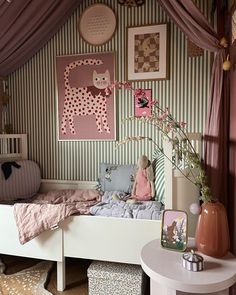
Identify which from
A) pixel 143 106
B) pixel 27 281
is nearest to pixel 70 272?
pixel 27 281

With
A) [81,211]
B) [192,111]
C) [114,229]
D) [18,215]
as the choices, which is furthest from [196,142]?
[18,215]

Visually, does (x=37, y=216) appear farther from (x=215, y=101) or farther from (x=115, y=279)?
(x=215, y=101)

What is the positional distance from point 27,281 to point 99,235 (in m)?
0.73

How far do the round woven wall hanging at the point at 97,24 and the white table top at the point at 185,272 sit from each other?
7.12ft

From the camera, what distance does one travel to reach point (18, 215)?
2.01 m

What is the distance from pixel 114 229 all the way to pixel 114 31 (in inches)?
75.4

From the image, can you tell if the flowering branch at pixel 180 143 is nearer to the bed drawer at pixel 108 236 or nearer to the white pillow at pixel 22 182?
the bed drawer at pixel 108 236

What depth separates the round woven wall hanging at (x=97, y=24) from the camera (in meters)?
2.77

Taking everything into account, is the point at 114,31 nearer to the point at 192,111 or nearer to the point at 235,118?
the point at 192,111

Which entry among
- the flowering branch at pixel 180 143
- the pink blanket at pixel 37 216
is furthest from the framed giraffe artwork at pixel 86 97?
the flowering branch at pixel 180 143

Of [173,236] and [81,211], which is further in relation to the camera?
[81,211]

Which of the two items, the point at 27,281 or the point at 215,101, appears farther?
the point at 27,281

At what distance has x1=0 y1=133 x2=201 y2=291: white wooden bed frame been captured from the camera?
1.79 metres

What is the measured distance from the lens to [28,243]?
204cm
